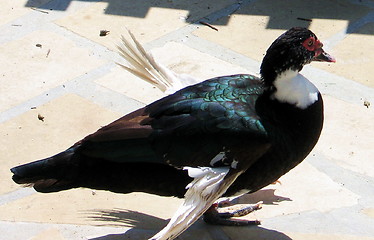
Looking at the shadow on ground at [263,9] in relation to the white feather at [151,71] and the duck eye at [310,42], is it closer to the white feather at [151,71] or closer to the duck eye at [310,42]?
the white feather at [151,71]

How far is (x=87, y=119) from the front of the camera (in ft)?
14.4

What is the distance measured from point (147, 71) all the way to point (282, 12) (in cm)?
168

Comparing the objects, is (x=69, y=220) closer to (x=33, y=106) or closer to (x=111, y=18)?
(x=33, y=106)

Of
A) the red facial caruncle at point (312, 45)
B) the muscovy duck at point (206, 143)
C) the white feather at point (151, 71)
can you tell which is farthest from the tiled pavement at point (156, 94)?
the red facial caruncle at point (312, 45)

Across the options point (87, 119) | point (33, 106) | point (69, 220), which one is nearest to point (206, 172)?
point (69, 220)

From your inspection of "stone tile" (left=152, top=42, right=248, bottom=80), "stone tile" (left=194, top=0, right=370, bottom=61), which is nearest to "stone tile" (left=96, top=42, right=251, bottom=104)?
"stone tile" (left=152, top=42, right=248, bottom=80)

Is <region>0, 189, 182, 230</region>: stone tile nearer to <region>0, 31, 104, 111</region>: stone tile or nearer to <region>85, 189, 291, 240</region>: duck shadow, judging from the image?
<region>85, 189, 291, 240</region>: duck shadow

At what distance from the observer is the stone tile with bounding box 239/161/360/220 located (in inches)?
149

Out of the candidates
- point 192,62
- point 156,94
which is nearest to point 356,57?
point 192,62

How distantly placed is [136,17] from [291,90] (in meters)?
2.17

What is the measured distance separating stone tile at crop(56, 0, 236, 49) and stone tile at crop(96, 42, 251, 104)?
237 millimetres

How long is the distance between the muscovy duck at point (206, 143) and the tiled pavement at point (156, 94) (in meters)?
0.30

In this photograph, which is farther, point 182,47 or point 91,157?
point 182,47

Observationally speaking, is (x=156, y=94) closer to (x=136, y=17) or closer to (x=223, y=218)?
(x=136, y=17)
